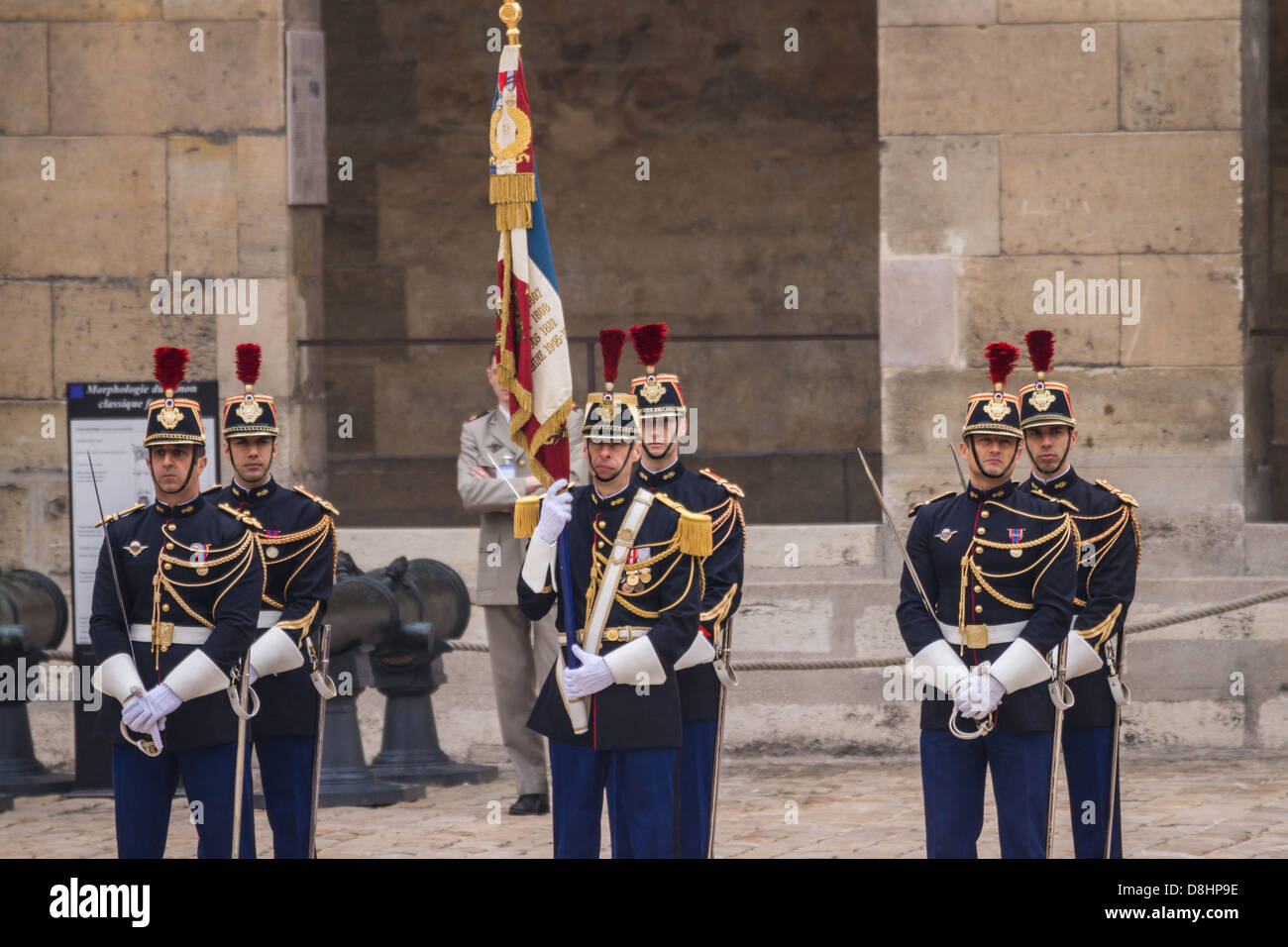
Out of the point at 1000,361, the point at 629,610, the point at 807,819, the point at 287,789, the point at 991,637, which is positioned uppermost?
the point at 1000,361

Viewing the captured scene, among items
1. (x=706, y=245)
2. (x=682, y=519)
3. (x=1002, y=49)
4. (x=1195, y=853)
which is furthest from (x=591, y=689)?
(x=706, y=245)

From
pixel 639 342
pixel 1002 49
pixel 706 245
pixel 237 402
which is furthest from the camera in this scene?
pixel 706 245

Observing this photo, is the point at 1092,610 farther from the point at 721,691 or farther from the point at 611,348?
the point at 611,348

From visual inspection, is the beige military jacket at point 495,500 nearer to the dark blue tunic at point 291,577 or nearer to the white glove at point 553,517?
the dark blue tunic at point 291,577

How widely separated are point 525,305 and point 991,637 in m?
1.76

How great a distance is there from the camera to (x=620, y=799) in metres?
6.38

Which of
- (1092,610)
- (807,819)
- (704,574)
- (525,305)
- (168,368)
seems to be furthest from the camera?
(807,819)

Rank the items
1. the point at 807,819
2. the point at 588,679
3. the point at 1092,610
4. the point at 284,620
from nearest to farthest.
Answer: the point at 588,679
the point at 1092,610
the point at 284,620
the point at 807,819

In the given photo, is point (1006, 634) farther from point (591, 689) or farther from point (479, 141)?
point (479, 141)

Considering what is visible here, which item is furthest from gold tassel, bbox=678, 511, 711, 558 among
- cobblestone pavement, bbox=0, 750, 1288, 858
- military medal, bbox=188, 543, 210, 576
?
cobblestone pavement, bbox=0, 750, 1288, 858

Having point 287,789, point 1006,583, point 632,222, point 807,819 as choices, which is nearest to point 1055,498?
point 1006,583

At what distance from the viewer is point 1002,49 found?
10.4 metres

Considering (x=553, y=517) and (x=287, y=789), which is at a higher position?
(x=553, y=517)

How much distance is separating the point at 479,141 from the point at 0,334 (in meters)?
4.63
